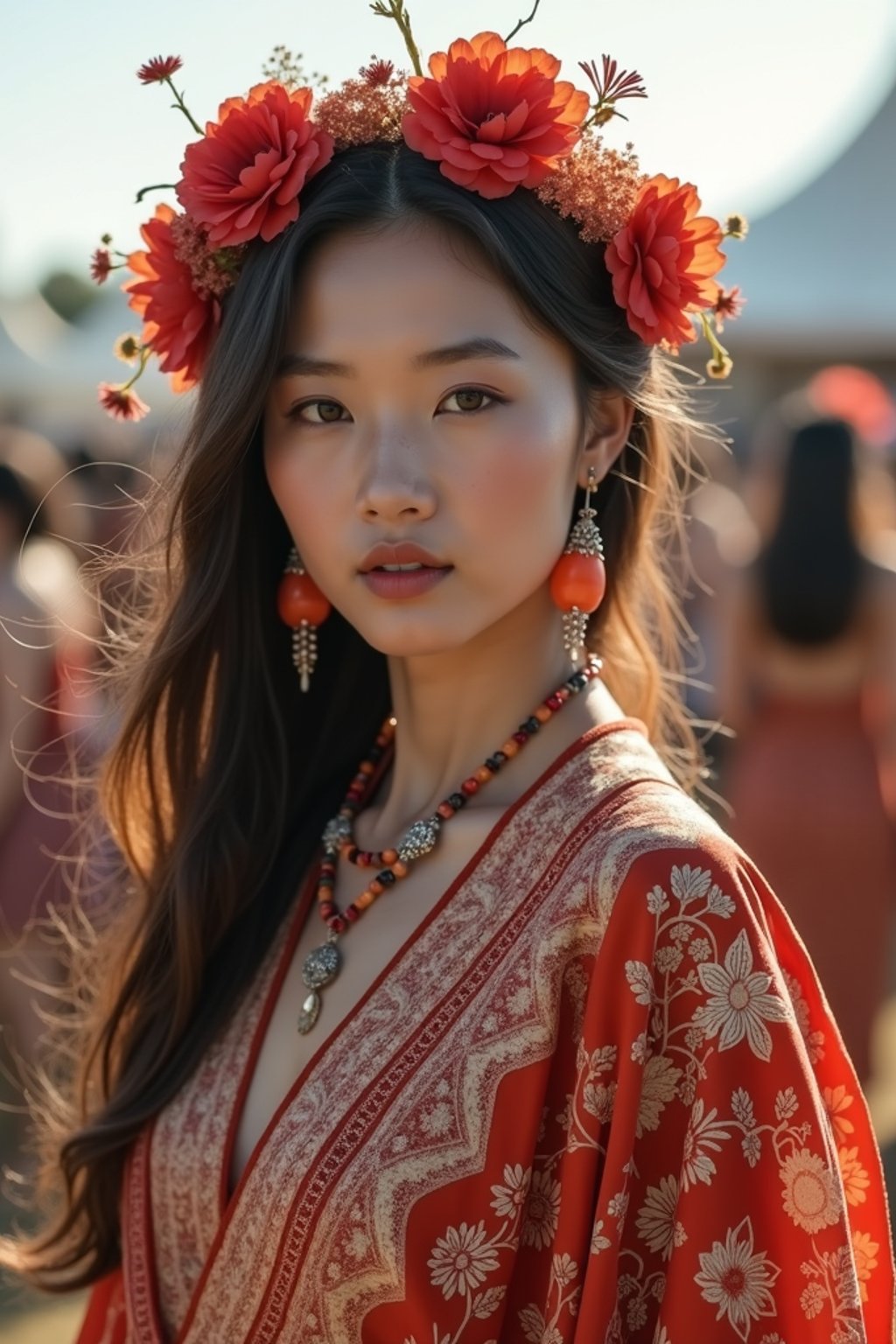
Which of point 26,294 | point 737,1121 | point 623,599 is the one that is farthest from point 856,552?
point 26,294

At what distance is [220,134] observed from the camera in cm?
185

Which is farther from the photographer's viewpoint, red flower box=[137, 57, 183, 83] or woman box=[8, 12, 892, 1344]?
red flower box=[137, 57, 183, 83]

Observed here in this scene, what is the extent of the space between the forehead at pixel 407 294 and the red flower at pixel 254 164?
0.34ft

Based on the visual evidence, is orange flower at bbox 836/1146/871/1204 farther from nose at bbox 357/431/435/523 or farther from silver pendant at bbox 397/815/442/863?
nose at bbox 357/431/435/523

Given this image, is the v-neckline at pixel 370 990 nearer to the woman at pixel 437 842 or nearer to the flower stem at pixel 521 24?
the woman at pixel 437 842

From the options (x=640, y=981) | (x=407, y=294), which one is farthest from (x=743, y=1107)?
(x=407, y=294)

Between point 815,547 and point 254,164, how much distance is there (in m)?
2.59

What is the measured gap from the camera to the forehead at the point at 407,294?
66.3 inches

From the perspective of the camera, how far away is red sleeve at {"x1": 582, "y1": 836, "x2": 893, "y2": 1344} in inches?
55.2

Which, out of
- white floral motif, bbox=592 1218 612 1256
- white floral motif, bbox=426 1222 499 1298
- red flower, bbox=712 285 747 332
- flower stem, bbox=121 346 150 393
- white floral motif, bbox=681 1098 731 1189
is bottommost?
white floral motif, bbox=426 1222 499 1298

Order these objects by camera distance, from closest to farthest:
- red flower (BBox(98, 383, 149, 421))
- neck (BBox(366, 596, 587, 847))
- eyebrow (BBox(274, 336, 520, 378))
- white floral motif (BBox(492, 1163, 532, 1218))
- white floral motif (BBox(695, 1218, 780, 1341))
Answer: white floral motif (BBox(695, 1218, 780, 1341)), white floral motif (BBox(492, 1163, 532, 1218)), eyebrow (BBox(274, 336, 520, 378)), neck (BBox(366, 596, 587, 847)), red flower (BBox(98, 383, 149, 421))

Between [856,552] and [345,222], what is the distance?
2607 millimetres

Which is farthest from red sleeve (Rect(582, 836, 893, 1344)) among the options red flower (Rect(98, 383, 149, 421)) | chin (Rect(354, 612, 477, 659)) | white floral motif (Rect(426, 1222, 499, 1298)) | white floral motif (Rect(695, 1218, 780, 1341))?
red flower (Rect(98, 383, 149, 421))

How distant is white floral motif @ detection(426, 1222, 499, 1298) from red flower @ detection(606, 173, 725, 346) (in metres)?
0.99
